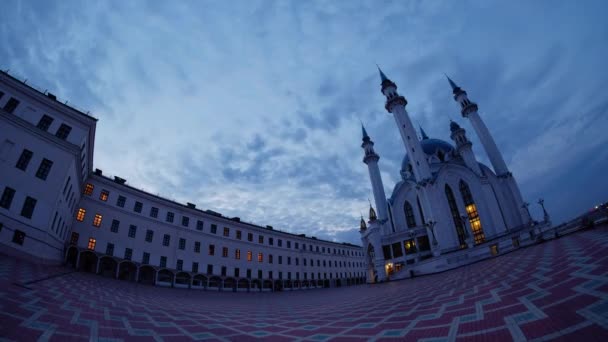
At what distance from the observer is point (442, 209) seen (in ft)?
123

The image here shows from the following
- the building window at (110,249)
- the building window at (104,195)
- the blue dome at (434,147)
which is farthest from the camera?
the blue dome at (434,147)

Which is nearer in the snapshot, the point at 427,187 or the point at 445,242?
the point at 445,242

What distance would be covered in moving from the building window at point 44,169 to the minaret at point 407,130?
43.9 m

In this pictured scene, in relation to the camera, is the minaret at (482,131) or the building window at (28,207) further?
the minaret at (482,131)

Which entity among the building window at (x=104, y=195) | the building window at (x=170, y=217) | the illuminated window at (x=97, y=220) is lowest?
the illuminated window at (x=97, y=220)

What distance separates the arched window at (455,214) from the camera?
126 ft

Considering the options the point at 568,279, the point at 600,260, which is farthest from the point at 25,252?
the point at 600,260

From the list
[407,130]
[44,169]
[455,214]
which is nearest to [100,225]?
[44,169]

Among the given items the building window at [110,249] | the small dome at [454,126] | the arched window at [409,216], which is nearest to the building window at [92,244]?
the building window at [110,249]

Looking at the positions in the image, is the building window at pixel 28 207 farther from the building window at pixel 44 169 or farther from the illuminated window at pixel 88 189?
the illuminated window at pixel 88 189

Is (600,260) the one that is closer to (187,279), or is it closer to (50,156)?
(50,156)

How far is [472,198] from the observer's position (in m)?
40.1

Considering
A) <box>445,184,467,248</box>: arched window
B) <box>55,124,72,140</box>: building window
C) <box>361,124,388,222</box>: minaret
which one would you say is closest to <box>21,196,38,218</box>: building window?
<box>55,124,72,140</box>: building window

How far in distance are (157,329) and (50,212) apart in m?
19.6
